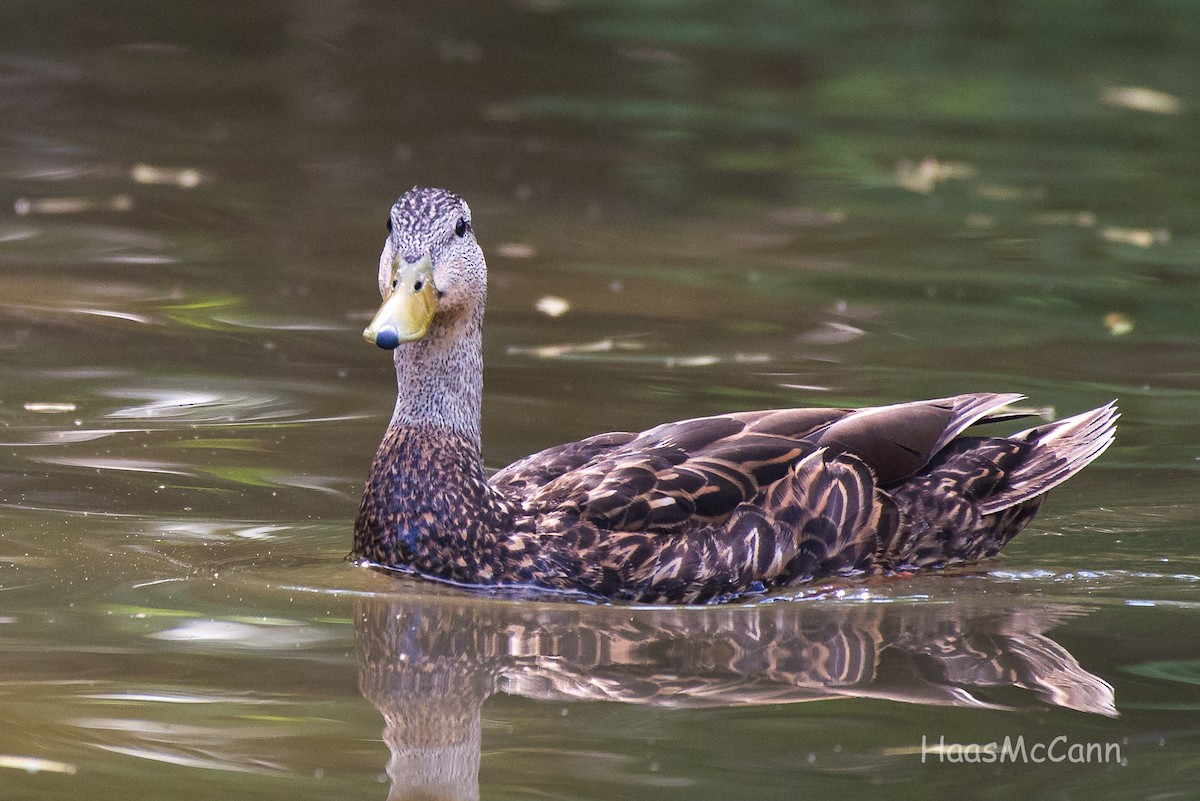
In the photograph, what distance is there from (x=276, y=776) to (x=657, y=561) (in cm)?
228

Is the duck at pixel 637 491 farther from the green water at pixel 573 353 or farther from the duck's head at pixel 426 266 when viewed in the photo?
the green water at pixel 573 353

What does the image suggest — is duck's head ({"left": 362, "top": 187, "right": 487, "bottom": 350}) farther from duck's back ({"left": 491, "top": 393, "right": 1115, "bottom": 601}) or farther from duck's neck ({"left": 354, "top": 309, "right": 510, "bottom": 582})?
duck's back ({"left": 491, "top": 393, "right": 1115, "bottom": 601})

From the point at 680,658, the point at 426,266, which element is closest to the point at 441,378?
the point at 426,266

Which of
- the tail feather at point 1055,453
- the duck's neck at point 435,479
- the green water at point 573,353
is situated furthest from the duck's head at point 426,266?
the tail feather at point 1055,453

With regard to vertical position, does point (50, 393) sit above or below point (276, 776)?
above

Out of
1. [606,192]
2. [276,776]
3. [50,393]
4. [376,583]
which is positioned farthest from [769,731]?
[606,192]

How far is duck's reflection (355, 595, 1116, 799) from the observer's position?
619cm

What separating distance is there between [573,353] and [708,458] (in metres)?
3.02

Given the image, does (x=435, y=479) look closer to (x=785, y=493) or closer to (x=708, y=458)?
(x=708, y=458)

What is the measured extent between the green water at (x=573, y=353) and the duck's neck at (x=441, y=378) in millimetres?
639

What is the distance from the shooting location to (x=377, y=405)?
965 cm

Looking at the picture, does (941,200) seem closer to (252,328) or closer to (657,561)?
(252,328)

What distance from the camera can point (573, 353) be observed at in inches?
416

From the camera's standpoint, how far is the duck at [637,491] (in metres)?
7.39
